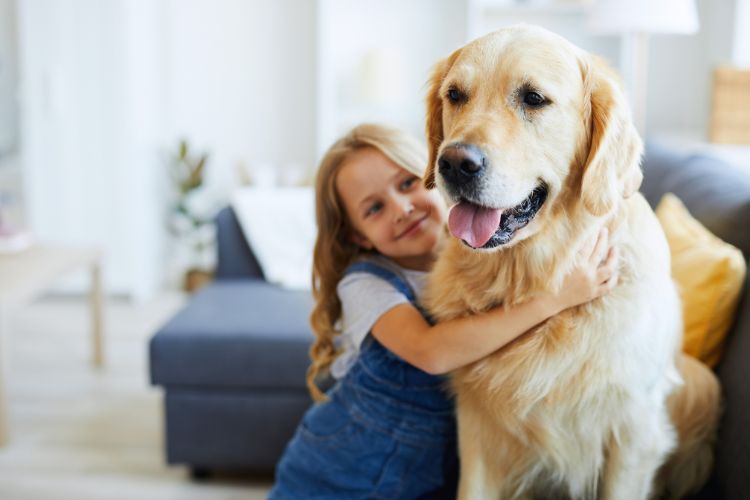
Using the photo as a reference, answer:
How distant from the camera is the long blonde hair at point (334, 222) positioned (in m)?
1.59

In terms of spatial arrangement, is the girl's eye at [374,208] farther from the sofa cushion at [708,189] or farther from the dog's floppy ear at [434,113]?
the sofa cushion at [708,189]

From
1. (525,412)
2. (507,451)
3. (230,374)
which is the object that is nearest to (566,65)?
(525,412)

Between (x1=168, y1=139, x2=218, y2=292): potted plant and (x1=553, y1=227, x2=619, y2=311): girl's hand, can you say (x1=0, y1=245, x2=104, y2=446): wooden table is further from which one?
(x1=553, y1=227, x2=619, y2=311): girl's hand

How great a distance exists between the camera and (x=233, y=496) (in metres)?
2.30

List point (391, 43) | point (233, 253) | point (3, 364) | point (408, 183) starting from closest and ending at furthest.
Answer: point (408, 183) < point (3, 364) < point (233, 253) < point (391, 43)

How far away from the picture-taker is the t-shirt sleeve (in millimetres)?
1475

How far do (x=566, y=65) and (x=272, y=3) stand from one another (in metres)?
3.72

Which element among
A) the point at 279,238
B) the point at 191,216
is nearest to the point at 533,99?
the point at 279,238

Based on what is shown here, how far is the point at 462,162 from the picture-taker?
3.74 ft

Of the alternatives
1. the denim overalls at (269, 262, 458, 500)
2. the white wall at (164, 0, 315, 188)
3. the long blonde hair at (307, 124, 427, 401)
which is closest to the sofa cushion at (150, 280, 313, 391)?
the long blonde hair at (307, 124, 427, 401)

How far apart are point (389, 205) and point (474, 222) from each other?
1.29ft

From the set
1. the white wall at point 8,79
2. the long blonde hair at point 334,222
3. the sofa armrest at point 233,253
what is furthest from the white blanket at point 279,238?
the white wall at point 8,79

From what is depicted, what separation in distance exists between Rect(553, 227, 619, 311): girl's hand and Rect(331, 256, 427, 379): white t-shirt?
326 mm

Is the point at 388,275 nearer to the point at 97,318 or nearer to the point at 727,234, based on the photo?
the point at 727,234
